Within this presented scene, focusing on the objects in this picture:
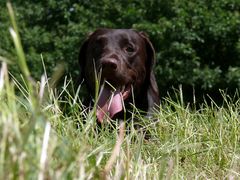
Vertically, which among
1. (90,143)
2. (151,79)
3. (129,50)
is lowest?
(151,79)

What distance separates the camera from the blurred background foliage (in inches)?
485

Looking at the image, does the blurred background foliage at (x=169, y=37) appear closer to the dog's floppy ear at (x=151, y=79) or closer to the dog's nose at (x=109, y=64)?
the dog's floppy ear at (x=151, y=79)

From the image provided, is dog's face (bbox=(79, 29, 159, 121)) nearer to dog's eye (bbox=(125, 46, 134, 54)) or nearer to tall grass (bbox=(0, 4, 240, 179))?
dog's eye (bbox=(125, 46, 134, 54))

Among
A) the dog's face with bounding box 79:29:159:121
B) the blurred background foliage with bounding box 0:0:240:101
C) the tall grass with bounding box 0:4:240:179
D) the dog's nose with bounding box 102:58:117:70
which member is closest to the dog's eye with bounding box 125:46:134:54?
the dog's face with bounding box 79:29:159:121

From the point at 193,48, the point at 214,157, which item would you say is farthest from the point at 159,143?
the point at 193,48

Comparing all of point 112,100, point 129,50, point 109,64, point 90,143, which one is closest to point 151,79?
point 129,50

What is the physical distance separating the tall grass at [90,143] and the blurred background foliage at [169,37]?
819cm

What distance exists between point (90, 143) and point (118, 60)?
7.57 feet

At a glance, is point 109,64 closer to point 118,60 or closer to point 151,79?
point 118,60

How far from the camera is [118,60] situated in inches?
191

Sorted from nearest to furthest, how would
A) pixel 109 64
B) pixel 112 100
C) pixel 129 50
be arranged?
1. pixel 112 100
2. pixel 109 64
3. pixel 129 50

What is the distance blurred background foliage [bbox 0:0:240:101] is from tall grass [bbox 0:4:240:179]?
8191 millimetres

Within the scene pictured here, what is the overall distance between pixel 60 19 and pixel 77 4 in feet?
3.86

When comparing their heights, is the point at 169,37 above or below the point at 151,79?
below
